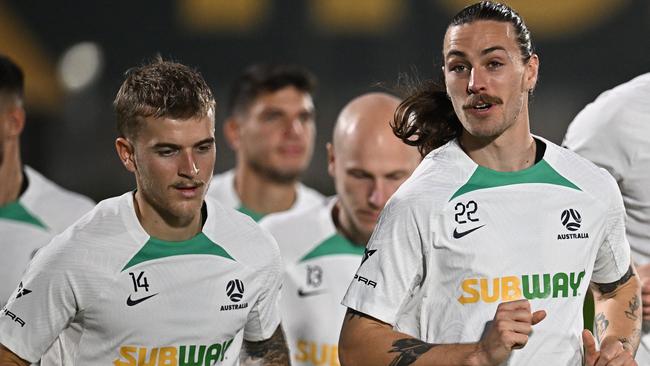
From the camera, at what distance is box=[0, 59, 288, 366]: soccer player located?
3.58 metres

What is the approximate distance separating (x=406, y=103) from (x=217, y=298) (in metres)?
0.82

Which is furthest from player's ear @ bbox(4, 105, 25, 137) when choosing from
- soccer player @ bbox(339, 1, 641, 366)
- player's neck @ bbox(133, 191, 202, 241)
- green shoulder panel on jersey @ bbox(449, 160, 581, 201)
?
green shoulder panel on jersey @ bbox(449, 160, 581, 201)

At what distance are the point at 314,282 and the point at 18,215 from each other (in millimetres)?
1411

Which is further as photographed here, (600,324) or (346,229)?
(346,229)

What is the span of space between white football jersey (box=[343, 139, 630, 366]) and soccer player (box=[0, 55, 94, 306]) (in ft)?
8.29

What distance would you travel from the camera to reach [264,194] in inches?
272

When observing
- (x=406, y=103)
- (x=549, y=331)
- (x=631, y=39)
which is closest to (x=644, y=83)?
(x=406, y=103)

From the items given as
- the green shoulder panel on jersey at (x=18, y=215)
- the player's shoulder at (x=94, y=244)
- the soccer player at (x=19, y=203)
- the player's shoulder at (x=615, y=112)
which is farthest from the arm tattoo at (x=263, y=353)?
the green shoulder panel on jersey at (x=18, y=215)

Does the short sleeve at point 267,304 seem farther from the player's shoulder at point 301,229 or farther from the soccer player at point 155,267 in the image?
the player's shoulder at point 301,229

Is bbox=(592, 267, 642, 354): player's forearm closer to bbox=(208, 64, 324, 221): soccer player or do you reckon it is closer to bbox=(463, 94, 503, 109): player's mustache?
bbox=(463, 94, 503, 109): player's mustache

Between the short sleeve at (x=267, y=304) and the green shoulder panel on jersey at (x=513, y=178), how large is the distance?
75 centimetres

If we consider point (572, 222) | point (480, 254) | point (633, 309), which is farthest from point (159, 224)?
point (633, 309)

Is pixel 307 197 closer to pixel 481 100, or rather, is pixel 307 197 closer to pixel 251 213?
pixel 251 213

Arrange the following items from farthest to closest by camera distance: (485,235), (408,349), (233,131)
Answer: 1. (233,131)
2. (485,235)
3. (408,349)
